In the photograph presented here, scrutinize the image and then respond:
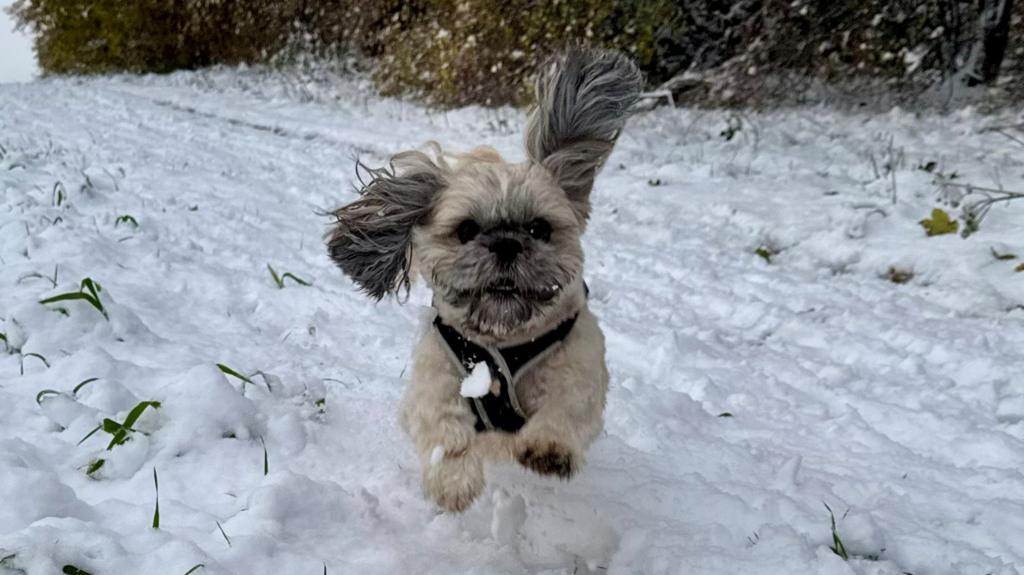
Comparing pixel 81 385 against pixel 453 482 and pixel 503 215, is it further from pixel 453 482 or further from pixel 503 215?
pixel 503 215

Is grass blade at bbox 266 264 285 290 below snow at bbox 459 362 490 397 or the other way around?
below

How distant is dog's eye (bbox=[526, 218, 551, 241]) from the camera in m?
2.96

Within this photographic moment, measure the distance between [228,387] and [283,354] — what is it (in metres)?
0.95

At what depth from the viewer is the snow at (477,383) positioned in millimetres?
2701

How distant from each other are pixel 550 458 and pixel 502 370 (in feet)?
1.24

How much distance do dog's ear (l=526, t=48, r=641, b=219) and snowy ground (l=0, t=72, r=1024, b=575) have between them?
129cm

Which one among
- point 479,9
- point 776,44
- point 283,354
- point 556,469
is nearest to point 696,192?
point 776,44

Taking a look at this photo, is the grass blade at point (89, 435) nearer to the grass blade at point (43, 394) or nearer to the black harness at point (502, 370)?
the grass blade at point (43, 394)

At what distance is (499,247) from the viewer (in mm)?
2785

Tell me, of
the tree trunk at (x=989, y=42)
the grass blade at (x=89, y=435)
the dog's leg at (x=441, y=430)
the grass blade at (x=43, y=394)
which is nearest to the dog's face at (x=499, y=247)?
the dog's leg at (x=441, y=430)

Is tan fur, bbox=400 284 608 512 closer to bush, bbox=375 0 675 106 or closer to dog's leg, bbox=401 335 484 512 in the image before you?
dog's leg, bbox=401 335 484 512

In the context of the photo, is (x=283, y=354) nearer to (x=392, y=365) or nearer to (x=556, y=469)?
(x=392, y=365)

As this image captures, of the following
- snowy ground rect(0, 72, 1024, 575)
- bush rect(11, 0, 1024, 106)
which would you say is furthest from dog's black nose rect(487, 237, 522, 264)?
bush rect(11, 0, 1024, 106)

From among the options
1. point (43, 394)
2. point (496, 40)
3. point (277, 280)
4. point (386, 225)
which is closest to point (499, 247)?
point (386, 225)
